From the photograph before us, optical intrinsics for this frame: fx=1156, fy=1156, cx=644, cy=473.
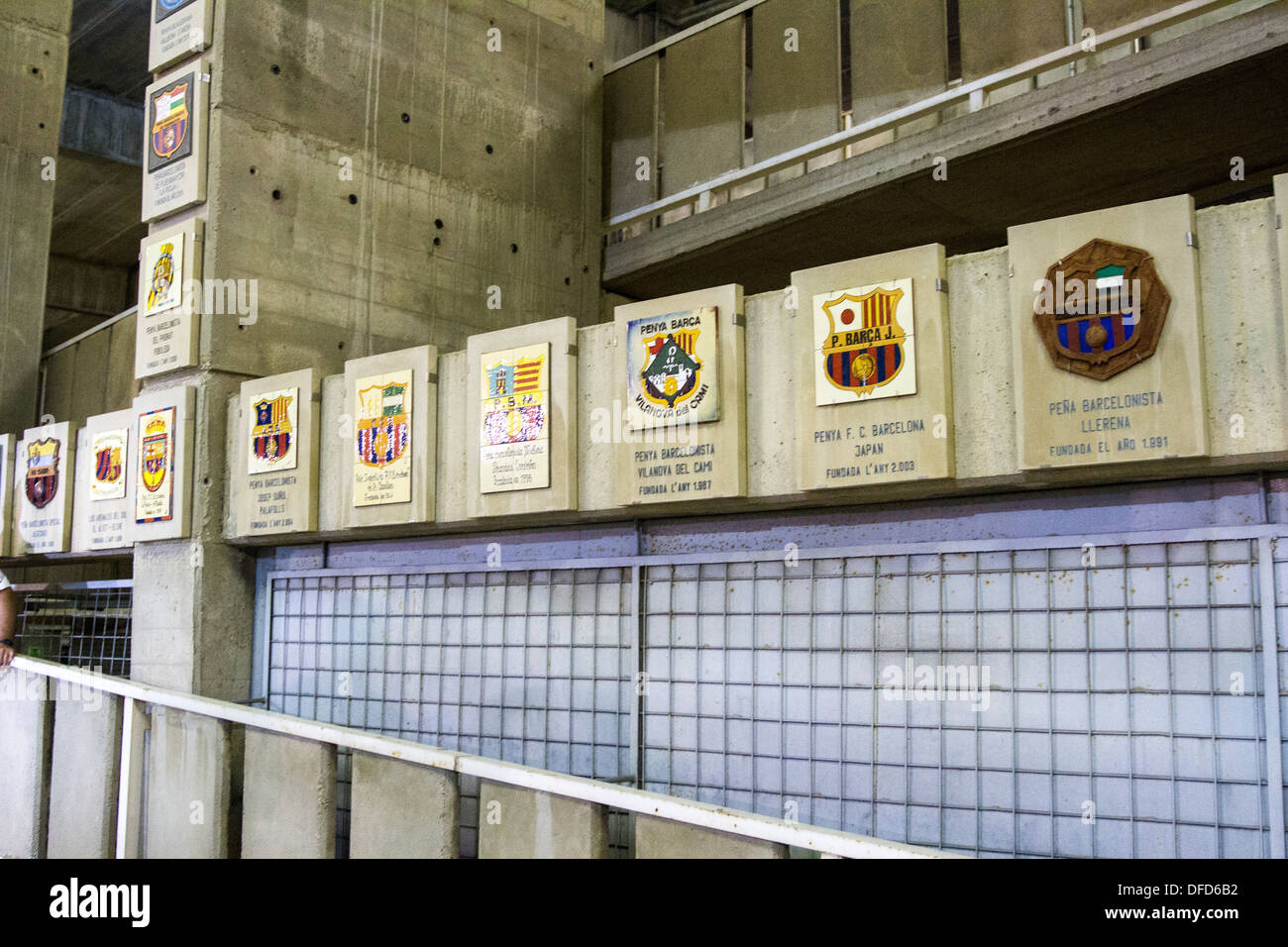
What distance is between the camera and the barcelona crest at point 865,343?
5348mm

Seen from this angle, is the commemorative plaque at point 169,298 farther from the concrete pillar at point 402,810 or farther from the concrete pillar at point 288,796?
the concrete pillar at point 402,810

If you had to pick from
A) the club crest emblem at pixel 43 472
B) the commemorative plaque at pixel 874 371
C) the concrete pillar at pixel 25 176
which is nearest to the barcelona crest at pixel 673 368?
the commemorative plaque at pixel 874 371

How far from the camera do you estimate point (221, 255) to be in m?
8.64

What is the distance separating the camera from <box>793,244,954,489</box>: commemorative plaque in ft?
17.3

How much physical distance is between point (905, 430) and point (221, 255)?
5.67 metres

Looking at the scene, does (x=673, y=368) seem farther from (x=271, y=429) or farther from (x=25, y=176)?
(x=25, y=176)

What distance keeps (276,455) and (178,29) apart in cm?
360

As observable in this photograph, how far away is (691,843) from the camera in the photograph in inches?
162

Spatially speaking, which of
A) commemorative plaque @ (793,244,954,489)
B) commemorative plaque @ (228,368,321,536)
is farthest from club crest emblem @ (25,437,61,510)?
commemorative plaque @ (793,244,954,489)

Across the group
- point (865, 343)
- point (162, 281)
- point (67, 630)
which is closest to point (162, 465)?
point (162, 281)

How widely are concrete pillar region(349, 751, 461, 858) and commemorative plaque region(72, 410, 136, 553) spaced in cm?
504
